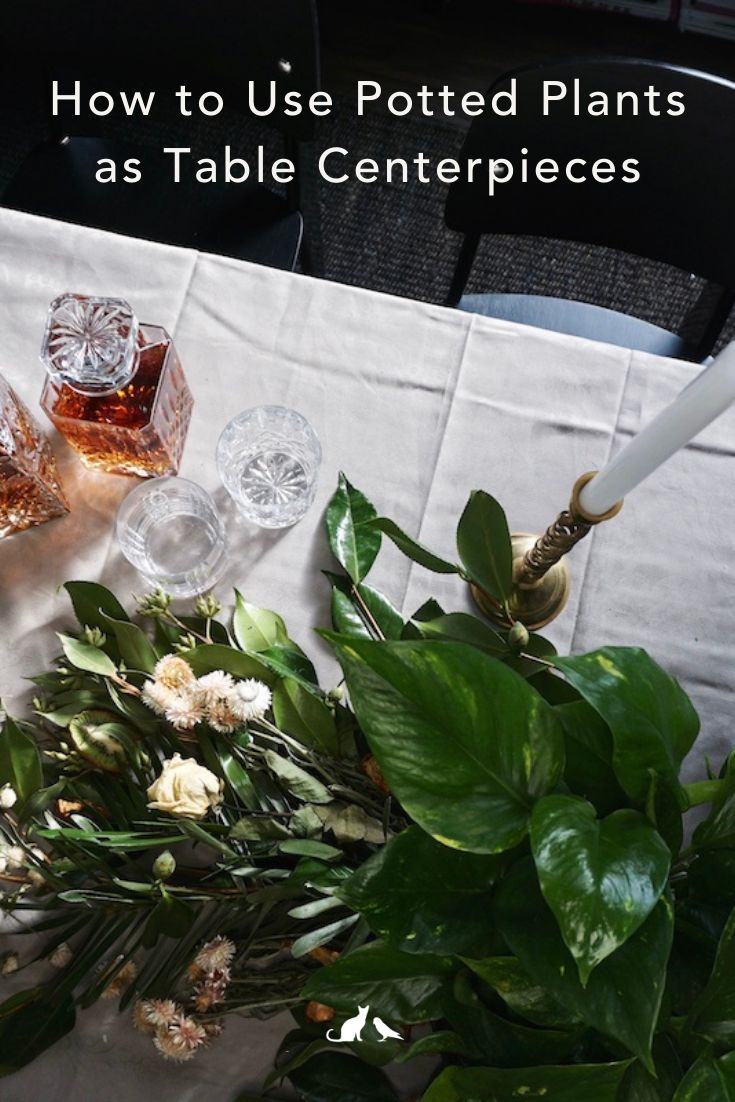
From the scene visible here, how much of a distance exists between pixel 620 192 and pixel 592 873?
33.2 inches

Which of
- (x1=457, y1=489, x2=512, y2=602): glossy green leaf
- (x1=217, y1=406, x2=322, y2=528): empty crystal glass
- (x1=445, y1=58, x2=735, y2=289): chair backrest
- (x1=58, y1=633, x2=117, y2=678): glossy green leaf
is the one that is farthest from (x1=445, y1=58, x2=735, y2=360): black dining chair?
(x1=58, y1=633, x2=117, y2=678): glossy green leaf

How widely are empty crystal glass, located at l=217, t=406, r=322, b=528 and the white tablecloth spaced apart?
0.05ft

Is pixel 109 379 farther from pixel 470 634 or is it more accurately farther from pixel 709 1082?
pixel 709 1082

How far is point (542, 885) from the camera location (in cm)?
40

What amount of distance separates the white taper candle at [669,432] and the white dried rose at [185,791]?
0.27 m

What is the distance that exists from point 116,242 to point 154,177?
40cm

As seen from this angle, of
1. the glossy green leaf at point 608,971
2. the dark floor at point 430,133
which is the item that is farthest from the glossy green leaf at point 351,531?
the dark floor at point 430,133

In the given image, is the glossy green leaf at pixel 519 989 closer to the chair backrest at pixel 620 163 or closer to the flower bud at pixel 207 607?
the flower bud at pixel 207 607

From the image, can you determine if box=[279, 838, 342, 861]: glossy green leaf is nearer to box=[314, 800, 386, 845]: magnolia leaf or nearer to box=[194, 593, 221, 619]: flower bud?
box=[314, 800, 386, 845]: magnolia leaf

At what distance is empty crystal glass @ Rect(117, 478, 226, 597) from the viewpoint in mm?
810

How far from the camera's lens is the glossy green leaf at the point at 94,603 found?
756mm

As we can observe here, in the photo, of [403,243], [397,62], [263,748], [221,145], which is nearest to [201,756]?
[263,748]

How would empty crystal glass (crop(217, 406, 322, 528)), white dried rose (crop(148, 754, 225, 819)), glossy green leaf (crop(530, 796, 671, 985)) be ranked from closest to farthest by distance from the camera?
glossy green leaf (crop(530, 796, 671, 985)), white dried rose (crop(148, 754, 225, 819)), empty crystal glass (crop(217, 406, 322, 528))

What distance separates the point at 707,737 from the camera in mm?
777
